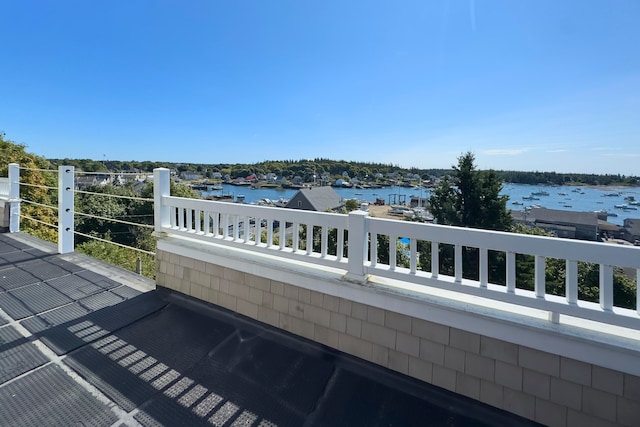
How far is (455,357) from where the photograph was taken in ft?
5.17

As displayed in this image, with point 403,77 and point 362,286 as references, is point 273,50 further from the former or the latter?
point 362,286

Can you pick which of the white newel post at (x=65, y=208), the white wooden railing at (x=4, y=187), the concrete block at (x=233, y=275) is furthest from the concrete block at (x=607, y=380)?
the white wooden railing at (x=4, y=187)

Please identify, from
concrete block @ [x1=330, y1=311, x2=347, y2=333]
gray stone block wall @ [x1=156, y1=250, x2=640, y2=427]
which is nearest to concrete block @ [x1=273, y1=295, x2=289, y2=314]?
gray stone block wall @ [x1=156, y1=250, x2=640, y2=427]

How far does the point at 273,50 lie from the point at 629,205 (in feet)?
66.0

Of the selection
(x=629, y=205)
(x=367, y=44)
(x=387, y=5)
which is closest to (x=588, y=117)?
(x=629, y=205)

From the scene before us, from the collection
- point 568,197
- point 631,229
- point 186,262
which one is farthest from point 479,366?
point 568,197

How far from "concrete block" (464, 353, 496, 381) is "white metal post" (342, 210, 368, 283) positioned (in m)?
0.69

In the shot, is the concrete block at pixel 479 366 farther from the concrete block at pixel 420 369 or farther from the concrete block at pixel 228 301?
the concrete block at pixel 228 301

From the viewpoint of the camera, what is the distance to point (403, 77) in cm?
989

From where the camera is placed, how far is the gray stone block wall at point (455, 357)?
50.0 inches

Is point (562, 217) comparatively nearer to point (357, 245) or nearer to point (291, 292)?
Answer: point (357, 245)

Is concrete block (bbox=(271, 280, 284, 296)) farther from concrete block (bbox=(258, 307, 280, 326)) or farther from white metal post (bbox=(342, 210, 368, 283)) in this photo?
white metal post (bbox=(342, 210, 368, 283))

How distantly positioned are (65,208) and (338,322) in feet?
12.8

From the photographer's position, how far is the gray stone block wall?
1271mm
